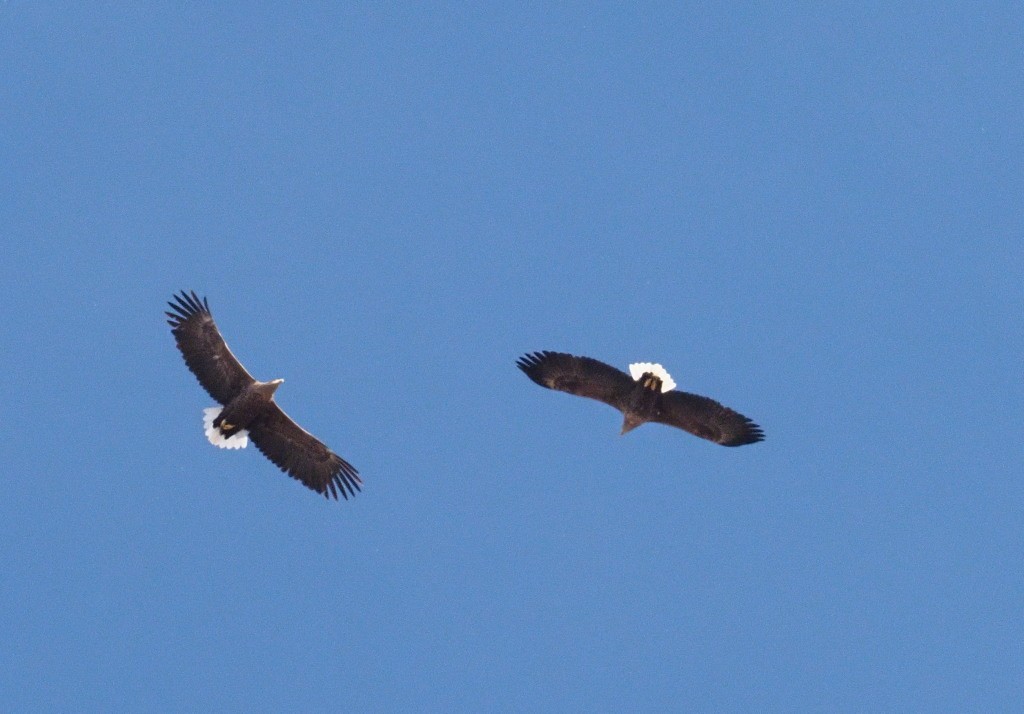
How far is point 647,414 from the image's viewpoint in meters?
16.2

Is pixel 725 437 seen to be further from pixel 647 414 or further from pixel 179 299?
pixel 179 299

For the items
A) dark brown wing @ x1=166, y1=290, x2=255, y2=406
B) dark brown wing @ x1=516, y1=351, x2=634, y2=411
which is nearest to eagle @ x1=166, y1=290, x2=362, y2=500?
dark brown wing @ x1=166, y1=290, x2=255, y2=406

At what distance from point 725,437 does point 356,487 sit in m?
4.11

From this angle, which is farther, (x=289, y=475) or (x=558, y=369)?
(x=289, y=475)

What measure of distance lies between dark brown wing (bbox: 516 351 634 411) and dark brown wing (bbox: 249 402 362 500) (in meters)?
2.46

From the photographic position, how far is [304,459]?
17.1 metres

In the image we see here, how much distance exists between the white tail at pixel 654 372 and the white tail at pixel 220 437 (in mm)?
4357

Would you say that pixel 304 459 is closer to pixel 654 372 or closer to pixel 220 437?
pixel 220 437

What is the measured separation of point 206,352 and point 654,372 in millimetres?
4788

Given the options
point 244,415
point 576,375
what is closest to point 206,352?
point 244,415

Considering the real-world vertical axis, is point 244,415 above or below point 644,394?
below

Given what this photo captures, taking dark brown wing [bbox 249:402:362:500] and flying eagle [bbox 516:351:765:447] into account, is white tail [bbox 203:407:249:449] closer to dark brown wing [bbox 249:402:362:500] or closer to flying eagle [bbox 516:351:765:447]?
dark brown wing [bbox 249:402:362:500]

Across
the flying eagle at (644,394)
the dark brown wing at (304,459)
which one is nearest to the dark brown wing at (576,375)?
the flying eagle at (644,394)

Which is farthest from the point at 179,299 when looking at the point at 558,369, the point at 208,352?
the point at 558,369
